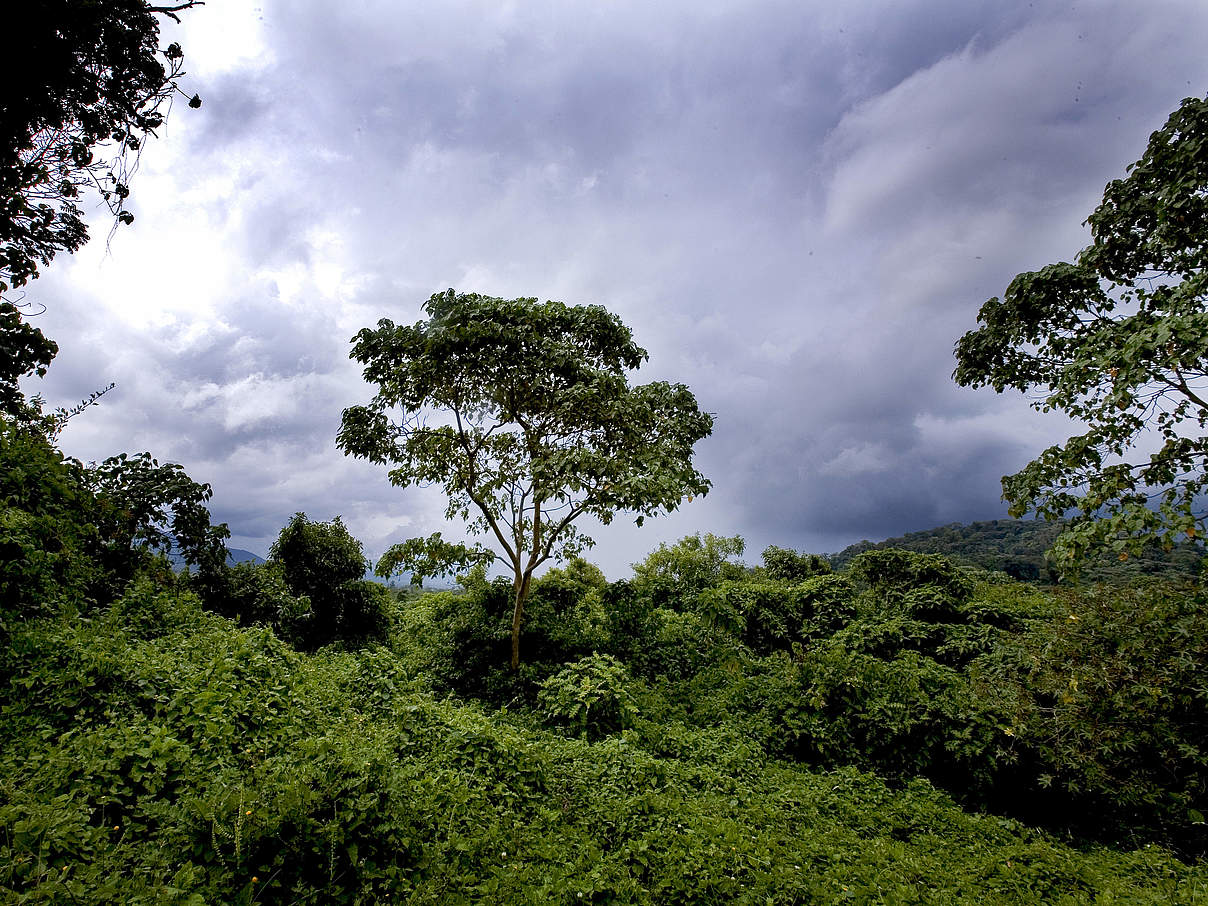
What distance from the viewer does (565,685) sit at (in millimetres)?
9219

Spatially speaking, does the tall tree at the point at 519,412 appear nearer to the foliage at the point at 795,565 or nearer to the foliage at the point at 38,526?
the foliage at the point at 38,526

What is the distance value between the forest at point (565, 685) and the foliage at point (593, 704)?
0.08 meters

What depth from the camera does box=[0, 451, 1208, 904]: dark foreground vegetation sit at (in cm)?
368

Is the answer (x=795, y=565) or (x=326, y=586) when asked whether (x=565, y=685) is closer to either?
(x=326, y=586)

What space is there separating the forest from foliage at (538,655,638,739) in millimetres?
78

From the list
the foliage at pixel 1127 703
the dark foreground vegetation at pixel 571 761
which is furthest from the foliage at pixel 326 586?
the foliage at pixel 1127 703

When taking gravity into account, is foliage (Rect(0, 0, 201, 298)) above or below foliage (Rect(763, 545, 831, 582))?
above

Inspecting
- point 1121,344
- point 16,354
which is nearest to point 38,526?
point 16,354

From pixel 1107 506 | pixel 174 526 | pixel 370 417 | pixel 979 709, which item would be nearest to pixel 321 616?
pixel 174 526

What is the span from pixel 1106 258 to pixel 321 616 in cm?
1917

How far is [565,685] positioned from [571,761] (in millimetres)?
2415

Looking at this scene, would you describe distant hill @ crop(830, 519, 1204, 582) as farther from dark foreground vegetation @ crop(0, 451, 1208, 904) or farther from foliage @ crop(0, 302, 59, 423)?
foliage @ crop(0, 302, 59, 423)

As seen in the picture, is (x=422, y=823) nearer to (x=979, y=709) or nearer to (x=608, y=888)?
(x=608, y=888)

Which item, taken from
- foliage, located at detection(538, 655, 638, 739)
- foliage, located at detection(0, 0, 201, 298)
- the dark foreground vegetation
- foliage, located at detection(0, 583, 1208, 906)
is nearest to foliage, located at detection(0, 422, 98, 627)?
the dark foreground vegetation
